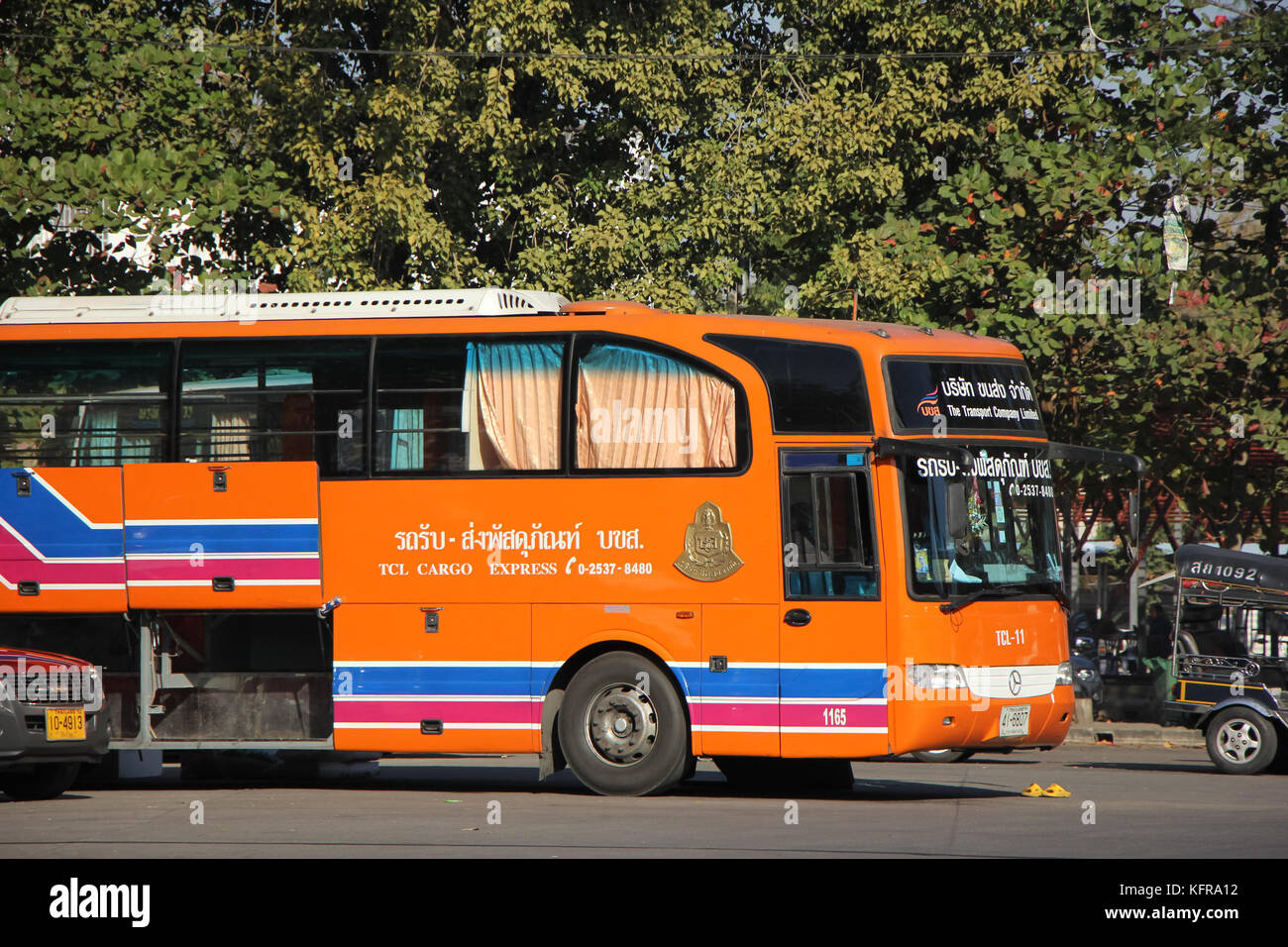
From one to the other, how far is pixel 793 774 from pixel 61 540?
642cm

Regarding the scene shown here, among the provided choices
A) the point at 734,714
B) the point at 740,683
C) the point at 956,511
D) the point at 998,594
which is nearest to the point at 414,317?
the point at 740,683

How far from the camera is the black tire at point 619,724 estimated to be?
13609 millimetres

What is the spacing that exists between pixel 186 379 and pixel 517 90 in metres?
9.08

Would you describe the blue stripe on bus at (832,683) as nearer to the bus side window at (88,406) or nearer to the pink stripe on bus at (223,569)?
the pink stripe on bus at (223,569)

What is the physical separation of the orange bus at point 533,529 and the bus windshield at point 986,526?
0.09 ft

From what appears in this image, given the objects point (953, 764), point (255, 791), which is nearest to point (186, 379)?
point (255, 791)

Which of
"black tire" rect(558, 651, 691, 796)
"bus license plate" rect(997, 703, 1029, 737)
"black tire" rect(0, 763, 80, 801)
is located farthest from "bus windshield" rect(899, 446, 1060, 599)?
"black tire" rect(0, 763, 80, 801)

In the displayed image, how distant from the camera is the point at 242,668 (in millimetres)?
14594

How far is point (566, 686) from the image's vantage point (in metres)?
14.0

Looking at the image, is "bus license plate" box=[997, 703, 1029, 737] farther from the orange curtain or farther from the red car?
the red car

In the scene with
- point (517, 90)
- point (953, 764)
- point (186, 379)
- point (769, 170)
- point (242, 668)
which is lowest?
point (953, 764)

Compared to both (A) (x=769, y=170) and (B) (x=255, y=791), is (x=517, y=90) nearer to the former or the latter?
(A) (x=769, y=170)

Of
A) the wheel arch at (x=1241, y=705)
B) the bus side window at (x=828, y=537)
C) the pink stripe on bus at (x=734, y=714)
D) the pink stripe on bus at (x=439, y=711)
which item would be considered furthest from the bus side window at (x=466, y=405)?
the wheel arch at (x=1241, y=705)

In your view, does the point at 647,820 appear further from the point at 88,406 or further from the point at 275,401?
the point at 88,406
